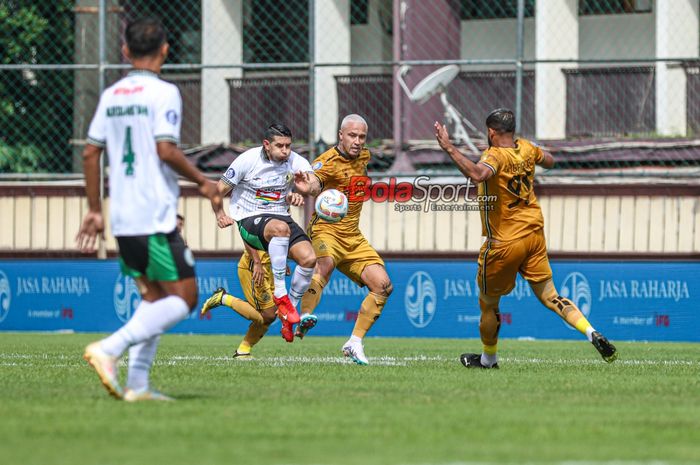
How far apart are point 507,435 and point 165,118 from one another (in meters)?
2.70

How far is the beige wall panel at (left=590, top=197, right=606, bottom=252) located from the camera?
19.4m

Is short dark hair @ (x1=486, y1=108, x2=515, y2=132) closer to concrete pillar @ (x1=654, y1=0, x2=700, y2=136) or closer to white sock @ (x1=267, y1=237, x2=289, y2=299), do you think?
white sock @ (x1=267, y1=237, x2=289, y2=299)

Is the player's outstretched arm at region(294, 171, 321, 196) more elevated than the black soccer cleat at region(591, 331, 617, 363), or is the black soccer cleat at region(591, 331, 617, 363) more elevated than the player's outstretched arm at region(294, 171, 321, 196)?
the player's outstretched arm at region(294, 171, 321, 196)

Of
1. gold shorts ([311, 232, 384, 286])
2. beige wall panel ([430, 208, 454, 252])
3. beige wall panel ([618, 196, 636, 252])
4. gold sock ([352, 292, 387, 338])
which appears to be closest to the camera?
gold sock ([352, 292, 387, 338])

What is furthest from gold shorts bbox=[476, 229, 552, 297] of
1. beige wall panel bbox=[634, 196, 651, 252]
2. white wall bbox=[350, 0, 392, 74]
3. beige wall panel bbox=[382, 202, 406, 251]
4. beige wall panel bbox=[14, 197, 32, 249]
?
white wall bbox=[350, 0, 392, 74]

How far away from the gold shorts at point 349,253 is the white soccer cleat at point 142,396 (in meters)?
4.82

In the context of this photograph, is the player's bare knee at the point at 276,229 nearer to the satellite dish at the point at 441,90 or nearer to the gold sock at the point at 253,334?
the gold sock at the point at 253,334

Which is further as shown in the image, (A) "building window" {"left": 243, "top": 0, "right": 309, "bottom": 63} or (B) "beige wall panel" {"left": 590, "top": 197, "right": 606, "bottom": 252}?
(A) "building window" {"left": 243, "top": 0, "right": 309, "bottom": 63}

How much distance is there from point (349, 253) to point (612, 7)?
12590mm

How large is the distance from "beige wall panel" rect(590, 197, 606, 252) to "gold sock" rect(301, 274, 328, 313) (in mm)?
7408

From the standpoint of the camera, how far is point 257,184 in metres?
12.6

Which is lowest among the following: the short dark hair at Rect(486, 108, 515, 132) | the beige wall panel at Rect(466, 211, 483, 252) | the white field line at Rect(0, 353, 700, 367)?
the white field line at Rect(0, 353, 700, 367)

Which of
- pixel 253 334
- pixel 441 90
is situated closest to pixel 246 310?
pixel 253 334

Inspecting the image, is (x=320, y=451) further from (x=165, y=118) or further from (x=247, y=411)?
(x=165, y=118)
